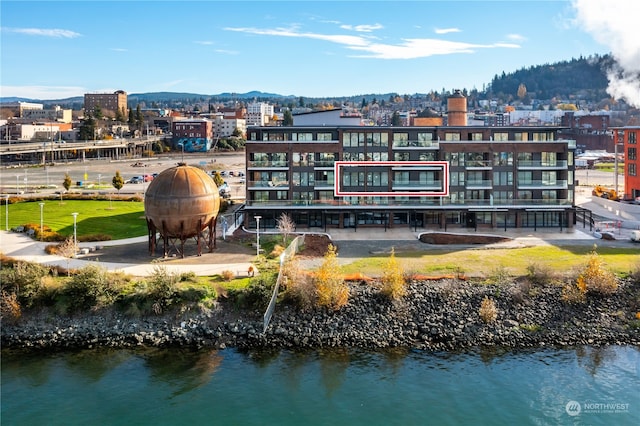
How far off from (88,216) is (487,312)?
157 ft

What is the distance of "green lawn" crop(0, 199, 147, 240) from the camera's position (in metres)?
60.2

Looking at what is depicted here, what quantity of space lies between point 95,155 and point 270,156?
118m

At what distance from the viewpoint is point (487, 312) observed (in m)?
38.9

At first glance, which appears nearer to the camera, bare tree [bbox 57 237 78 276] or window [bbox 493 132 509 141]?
bare tree [bbox 57 237 78 276]

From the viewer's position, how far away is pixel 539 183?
65.2 meters

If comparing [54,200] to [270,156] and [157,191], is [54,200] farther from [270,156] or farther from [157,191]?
[157,191]

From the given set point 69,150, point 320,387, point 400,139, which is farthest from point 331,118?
point 69,150

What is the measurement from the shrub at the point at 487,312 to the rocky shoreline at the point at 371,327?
369 mm

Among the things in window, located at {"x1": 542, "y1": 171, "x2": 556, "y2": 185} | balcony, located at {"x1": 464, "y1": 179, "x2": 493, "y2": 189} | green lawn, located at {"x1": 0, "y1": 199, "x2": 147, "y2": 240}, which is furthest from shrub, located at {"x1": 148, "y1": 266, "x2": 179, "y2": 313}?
window, located at {"x1": 542, "y1": 171, "x2": 556, "y2": 185}

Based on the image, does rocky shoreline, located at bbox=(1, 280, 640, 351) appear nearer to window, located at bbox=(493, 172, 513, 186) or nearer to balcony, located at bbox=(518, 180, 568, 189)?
balcony, located at bbox=(518, 180, 568, 189)

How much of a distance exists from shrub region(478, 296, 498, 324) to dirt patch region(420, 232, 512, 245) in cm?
1807

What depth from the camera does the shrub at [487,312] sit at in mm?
38906

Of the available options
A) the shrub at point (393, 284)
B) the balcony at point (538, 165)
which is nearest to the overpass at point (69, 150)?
the balcony at point (538, 165)

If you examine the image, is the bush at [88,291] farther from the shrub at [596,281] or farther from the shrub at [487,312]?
the shrub at [596,281]
